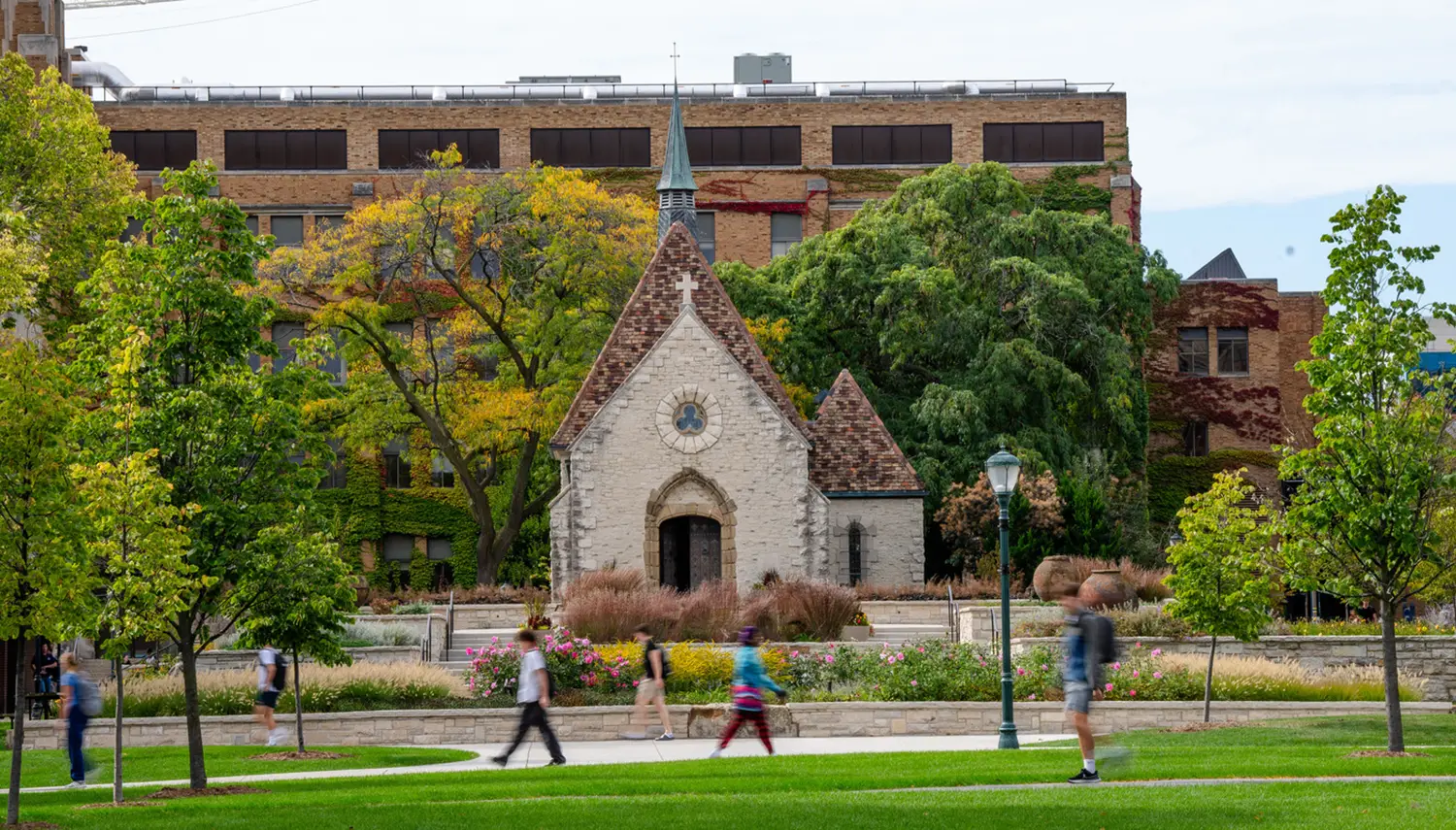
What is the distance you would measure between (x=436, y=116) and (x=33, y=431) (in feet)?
176

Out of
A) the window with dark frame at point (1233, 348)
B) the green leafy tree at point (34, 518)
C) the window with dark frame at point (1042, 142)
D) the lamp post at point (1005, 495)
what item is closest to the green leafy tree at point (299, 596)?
the green leafy tree at point (34, 518)

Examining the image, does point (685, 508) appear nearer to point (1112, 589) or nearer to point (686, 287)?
point (686, 287)

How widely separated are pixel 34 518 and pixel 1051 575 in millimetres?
25306

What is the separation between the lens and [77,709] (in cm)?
2222

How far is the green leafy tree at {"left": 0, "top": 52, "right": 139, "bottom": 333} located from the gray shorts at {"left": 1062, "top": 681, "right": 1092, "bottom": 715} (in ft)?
89.3

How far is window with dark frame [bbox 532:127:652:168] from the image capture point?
231ft

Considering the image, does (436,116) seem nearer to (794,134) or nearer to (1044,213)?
(794,134)

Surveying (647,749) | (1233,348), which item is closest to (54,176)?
(647,749)

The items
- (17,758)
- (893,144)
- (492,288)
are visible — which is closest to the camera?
(17,758)

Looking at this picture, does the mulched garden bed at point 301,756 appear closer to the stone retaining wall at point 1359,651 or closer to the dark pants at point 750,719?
the dark pants at point 750,719

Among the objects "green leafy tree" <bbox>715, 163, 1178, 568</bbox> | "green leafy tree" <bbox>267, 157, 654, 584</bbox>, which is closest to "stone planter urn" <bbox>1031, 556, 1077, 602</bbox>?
"green leafy tree" <bbox>715, 163, 1178, 568</bbox>

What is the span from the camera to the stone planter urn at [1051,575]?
38.8 meters

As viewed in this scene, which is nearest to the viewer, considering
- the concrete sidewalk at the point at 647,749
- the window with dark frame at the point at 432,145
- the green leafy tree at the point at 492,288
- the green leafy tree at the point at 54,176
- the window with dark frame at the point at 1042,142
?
the concrete sidewalk at the point at 647,749

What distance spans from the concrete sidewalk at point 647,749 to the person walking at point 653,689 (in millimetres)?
302
